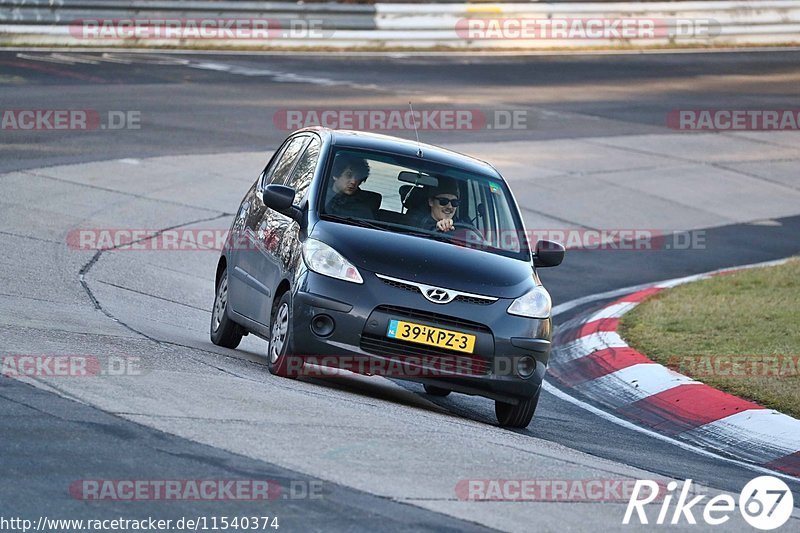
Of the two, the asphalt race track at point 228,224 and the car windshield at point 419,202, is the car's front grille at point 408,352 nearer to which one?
the asphalt race track at point 228,224

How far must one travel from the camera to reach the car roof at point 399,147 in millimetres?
9906

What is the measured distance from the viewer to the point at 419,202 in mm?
9617

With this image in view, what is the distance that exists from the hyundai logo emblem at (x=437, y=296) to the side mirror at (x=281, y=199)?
1.24m

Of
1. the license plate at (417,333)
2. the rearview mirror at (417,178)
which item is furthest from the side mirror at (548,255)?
the license plate at (417,333)

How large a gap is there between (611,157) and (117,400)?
15.9m

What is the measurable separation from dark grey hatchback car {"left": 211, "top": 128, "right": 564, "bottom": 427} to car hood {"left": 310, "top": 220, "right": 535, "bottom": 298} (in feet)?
0.03

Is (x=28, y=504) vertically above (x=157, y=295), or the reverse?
(x=28, y=504)

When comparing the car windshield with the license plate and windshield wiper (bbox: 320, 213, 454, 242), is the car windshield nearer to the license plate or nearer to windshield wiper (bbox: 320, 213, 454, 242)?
→ windshield wiper (bbox: 320, 213, 454, 242)

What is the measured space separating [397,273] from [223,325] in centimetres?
241

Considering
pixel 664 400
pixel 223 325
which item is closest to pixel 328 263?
pixel 223 325

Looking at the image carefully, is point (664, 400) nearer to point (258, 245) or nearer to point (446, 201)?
point (446, 201)

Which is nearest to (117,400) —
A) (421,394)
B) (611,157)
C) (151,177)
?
(421,394)

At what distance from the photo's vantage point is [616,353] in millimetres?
11961

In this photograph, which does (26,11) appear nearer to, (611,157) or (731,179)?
(611,157)
